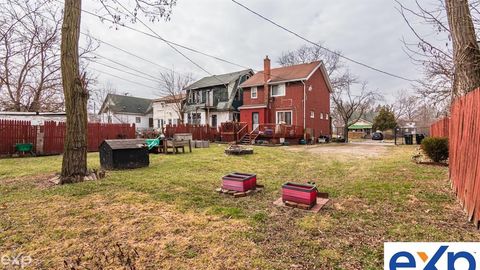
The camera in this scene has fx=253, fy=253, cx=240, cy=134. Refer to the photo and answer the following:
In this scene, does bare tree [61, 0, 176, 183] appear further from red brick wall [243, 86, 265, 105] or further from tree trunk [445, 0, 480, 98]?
red brick wall [243, 86, 265, 105]

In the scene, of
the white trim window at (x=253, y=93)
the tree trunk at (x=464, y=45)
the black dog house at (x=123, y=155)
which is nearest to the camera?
the tree trunk at (x=464, y=45)

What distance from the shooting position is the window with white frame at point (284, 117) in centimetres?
2241

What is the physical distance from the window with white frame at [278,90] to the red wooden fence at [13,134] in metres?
17.6

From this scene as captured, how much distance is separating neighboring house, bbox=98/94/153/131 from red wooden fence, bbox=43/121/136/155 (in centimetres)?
2046

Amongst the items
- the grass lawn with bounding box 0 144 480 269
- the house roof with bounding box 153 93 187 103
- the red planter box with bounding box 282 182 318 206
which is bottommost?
the grass lawn with bounding box 0 144 480 269

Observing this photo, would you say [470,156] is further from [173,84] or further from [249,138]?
[173,84]

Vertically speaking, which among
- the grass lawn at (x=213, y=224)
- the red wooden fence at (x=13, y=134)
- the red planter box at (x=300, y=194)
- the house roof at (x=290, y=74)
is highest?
the house roof at (x=290, y=74)

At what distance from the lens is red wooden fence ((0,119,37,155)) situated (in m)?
11.7

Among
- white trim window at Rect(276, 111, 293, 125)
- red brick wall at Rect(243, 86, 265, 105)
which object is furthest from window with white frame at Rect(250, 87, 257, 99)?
white trim window at Rect(276, 111, 293, 125)

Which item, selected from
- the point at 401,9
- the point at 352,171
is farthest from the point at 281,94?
the point at 401,9

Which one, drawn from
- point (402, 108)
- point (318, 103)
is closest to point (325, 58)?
point (318, 103)

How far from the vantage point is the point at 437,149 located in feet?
27.5

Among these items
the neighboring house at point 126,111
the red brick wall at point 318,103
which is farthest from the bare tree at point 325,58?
the neighboring house at point 126,111

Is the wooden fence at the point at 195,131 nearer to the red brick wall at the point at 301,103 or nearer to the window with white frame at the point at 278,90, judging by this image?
the red brick wall at the point at 301,103
